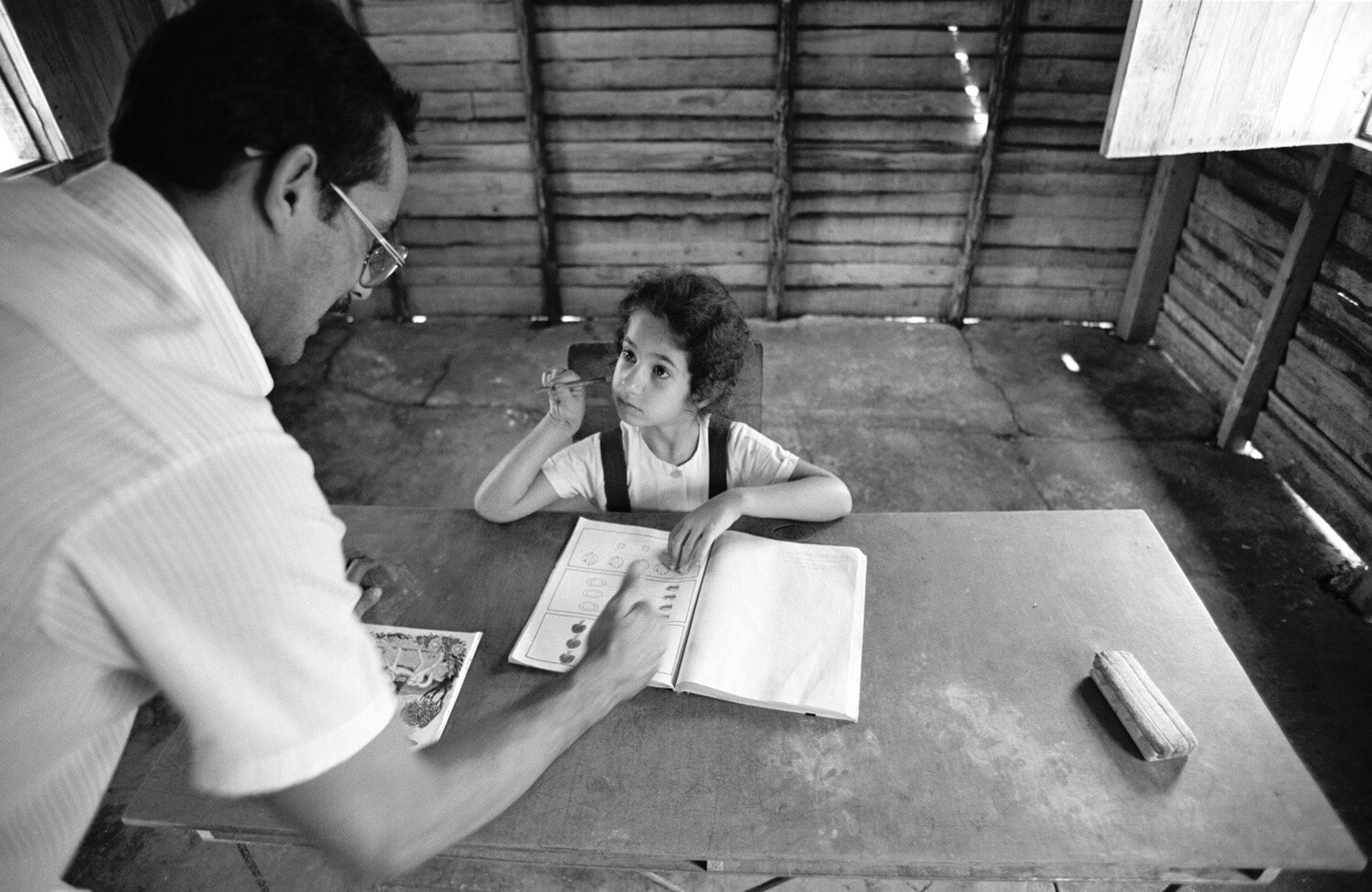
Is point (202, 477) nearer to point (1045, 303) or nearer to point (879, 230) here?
point (879, 230)

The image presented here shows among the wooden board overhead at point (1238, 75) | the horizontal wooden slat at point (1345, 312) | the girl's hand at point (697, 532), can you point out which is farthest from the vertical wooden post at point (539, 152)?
the horizontal wooden slat at point (1345, 312)

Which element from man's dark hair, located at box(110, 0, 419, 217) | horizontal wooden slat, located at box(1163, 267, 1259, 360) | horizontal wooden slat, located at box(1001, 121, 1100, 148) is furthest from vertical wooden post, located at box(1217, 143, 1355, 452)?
man's dark hair, located at box(110, 0, 419, 217)

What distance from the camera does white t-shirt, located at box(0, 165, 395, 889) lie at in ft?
2.09

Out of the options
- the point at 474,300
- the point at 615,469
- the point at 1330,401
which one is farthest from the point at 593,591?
the point at 474,300

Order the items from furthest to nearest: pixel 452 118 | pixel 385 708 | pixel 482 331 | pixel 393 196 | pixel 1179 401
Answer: pixel 482 331 < pixel 452 118 < pixel 1179 401 < pixel 393 196 < pixel 385 708

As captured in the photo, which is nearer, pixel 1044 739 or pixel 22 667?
pixel 22 667

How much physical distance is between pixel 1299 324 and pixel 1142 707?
3389 millimetres

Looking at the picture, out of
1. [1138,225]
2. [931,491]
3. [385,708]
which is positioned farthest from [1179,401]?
[385,708]

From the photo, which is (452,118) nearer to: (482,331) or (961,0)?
(482,331)

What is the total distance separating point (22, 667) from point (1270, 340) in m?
4.69

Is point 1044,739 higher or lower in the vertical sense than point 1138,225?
higher

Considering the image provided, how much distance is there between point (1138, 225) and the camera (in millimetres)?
5121

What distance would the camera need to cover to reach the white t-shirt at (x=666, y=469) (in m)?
2.12

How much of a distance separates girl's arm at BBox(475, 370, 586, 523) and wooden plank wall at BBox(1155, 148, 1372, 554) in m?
3.42
